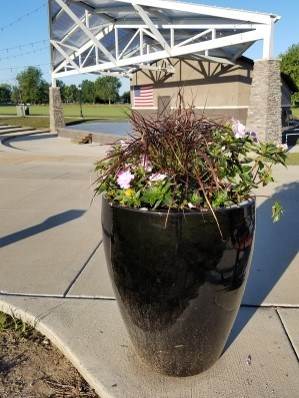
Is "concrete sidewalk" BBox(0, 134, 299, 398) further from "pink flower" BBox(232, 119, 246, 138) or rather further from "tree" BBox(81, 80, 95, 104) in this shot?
"tree" BBox(81, 80, 95, 104)

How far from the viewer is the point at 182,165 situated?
2.25 m

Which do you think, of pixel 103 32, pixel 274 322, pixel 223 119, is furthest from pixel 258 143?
pixel 103 32

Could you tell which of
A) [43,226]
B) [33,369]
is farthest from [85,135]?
[33,369]

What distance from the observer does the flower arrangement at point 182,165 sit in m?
2.24

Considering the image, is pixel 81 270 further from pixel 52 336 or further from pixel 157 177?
pixel 157 177

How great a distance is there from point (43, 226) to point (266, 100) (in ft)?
41.5

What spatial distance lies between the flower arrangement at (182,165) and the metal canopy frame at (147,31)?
15.1 metres

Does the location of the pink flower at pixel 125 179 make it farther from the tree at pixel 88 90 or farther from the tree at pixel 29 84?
the tree at pixel 29 84

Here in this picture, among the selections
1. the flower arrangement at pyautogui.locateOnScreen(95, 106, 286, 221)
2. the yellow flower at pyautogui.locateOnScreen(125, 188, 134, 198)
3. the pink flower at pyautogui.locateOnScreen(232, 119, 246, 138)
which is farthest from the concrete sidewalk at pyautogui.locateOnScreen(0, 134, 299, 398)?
the pink flower at pyautogui.locateOnScreen(232, 119, 246, 138)

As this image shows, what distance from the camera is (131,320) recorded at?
2.59 meters

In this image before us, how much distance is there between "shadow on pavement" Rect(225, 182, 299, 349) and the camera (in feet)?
11.9

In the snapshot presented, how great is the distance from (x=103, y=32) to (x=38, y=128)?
7.88 m

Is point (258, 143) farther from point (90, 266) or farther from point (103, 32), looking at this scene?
point (103, 32)

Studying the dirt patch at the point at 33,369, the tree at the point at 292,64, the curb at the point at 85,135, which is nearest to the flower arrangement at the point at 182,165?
the dirt patch at the point at 33,369
